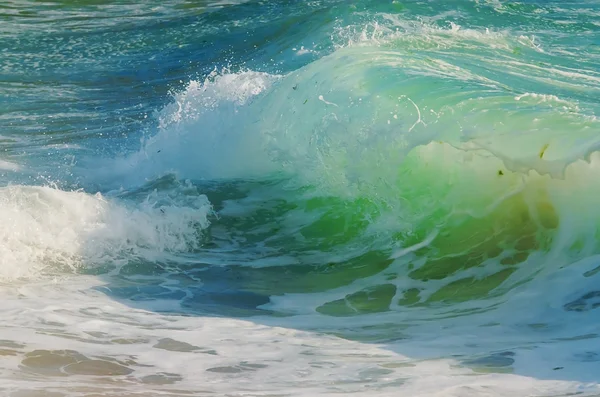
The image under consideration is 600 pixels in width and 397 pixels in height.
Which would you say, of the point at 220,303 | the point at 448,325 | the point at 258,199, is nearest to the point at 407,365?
the point at 448,325

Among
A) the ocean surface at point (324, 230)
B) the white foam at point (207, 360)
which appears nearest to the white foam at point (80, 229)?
the ocean surface at point (324, 230)

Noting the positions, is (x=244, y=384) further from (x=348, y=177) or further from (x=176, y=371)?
(x=348, y=177)

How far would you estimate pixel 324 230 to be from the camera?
7.72 meters

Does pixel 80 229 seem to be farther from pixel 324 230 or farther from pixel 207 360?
pixel 207 360

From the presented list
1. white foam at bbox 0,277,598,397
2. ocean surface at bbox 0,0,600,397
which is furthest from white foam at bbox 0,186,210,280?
white foam at bbox 0,277,598,397

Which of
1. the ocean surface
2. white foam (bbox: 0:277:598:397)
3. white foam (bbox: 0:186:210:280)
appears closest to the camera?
white foam (bbox: 0:277:598:397)

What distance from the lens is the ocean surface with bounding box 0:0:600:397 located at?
456 cm

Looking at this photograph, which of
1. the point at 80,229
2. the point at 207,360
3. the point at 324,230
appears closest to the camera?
the point at 207,360

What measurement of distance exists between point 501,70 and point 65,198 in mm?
4943

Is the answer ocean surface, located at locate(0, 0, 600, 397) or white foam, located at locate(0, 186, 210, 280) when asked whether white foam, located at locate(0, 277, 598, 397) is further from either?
white foam, located at locate(0, 186, 210, 280)

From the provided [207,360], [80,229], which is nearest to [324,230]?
[80,229]

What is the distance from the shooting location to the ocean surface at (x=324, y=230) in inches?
180

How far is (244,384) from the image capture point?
4.28 m

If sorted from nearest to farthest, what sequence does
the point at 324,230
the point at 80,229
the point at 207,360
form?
the point at 207,360 → the point at 80,229 → the point at 324,230
